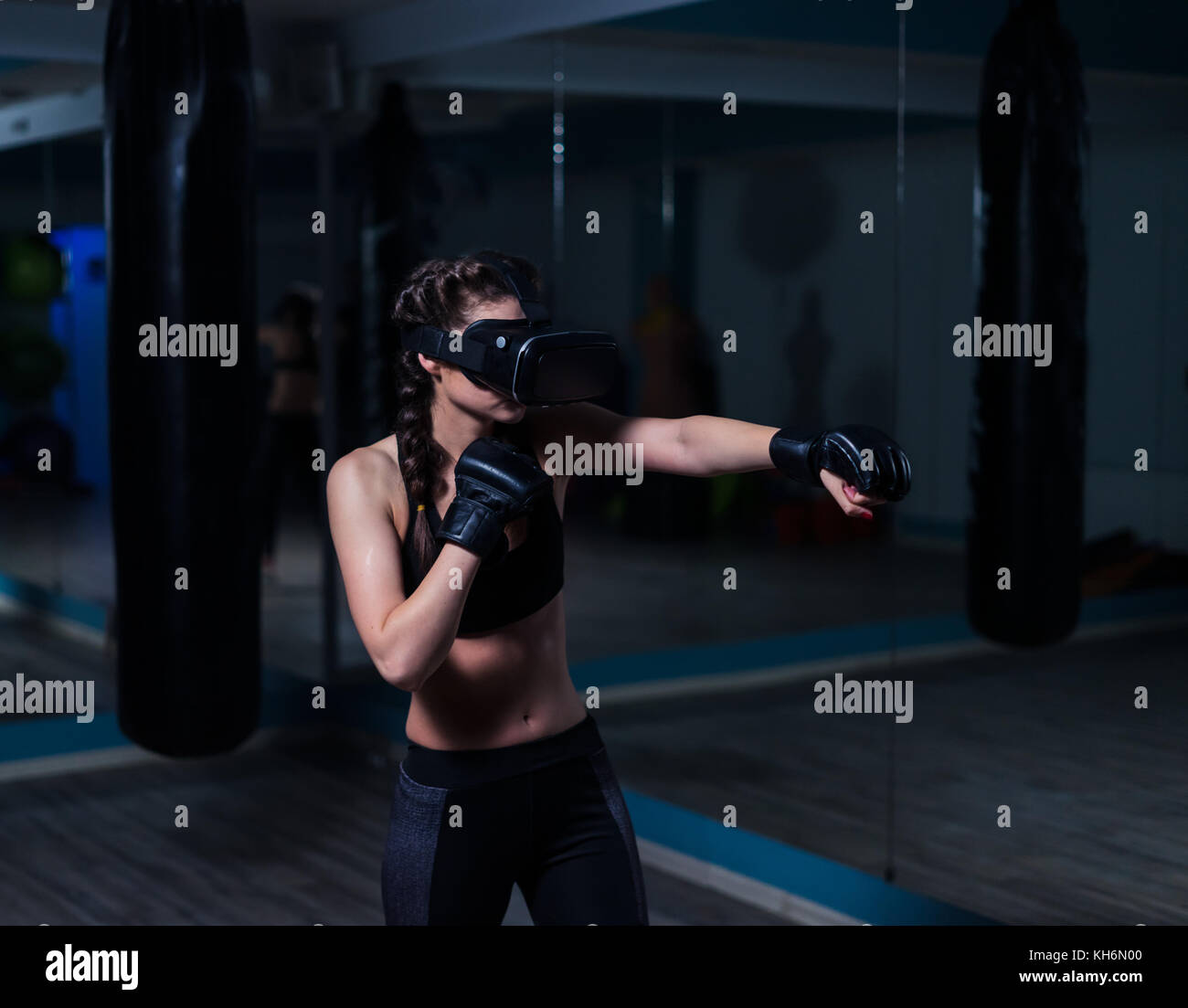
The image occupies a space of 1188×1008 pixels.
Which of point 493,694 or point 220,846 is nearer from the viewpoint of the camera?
point 493,694

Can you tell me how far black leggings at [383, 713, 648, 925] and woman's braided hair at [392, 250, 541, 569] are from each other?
0.29 m

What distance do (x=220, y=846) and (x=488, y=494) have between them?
255 cm

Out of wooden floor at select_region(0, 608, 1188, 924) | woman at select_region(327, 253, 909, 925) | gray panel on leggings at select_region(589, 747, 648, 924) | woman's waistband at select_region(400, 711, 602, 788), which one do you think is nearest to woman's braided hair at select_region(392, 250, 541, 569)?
woman at select_region(327, 253, 909, 925)

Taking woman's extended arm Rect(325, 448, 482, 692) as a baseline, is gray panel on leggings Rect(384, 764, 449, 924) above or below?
below

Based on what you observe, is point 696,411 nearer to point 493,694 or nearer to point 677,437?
point 677,437

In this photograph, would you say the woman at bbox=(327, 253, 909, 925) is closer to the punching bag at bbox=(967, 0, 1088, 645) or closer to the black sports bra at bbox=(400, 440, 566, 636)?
the black sports bra at bbox=(400, 440, 566, 636)

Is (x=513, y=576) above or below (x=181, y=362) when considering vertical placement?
below

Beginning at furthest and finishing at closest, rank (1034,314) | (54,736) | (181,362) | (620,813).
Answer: (54,736) < (1034,314) < (181,362) < (620,813)

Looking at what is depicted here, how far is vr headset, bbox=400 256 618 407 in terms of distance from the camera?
5.52ft

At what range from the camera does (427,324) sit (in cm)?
183

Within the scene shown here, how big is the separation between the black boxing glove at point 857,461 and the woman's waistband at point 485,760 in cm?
48

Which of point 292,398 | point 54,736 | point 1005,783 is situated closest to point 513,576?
point 1005,783

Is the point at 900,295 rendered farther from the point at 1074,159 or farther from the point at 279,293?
the point at 279,293

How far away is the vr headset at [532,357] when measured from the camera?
1683mm
